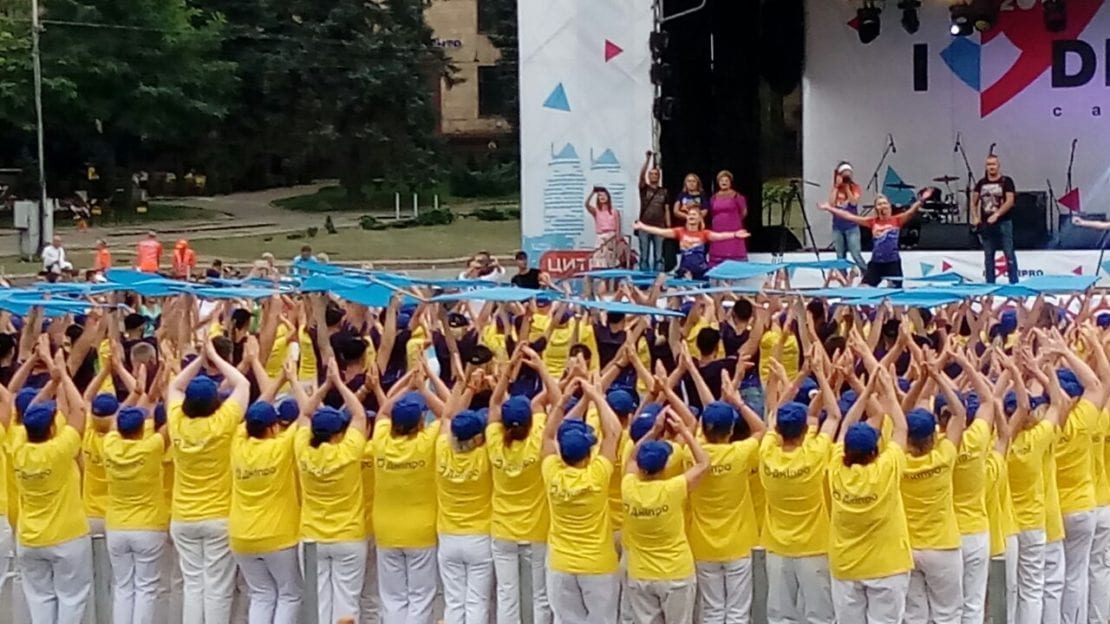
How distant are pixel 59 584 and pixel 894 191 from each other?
52.9 ft

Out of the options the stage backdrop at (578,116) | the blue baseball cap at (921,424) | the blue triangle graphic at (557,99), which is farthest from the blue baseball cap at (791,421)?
the blue triangle graphic at (557,99)

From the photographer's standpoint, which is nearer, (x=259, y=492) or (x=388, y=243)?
(x=259, y=492)

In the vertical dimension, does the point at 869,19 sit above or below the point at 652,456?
above

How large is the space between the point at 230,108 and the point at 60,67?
4744mm

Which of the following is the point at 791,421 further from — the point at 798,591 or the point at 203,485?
the point at 203,485

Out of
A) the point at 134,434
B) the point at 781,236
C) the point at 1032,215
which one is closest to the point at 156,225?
the point at 781,236

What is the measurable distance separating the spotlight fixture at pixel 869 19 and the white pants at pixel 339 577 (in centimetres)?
1566

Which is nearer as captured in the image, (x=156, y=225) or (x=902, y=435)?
(x=902, y=435)

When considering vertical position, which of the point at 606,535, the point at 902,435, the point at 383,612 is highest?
the point at 902,435

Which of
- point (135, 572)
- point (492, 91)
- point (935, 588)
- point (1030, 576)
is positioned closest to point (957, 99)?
point (1030, 576)

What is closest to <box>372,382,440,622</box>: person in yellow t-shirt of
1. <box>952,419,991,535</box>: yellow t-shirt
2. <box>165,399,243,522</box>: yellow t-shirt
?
<box>165,399,243,522</box>: yellow t-shirt

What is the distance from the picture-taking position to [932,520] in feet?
27.1

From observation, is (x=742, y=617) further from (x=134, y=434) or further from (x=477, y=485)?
(x=134, y=434)

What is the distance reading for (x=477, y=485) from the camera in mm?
8781
